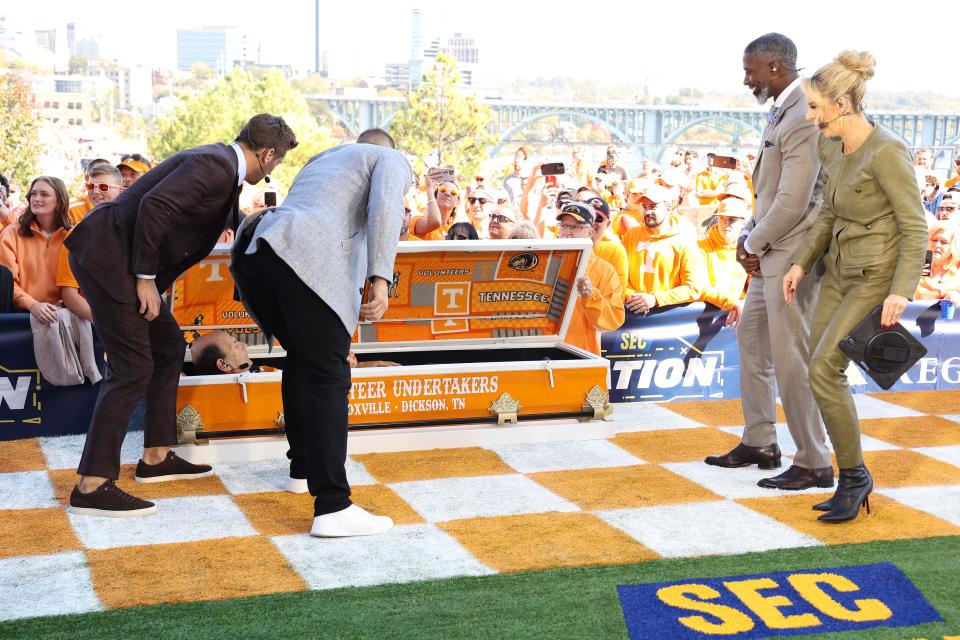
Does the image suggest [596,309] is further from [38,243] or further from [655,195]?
[38,243]

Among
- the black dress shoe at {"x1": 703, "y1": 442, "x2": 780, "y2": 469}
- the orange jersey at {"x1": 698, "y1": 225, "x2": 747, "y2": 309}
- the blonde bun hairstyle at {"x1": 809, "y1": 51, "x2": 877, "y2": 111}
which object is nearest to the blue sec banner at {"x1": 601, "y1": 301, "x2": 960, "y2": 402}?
the orange jersey at {"x1": 698, "y1": 225, "x2": 747, "y2": 309}

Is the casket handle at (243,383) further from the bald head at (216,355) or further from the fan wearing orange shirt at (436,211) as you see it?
the fan wearing orange shirt at (436,211)

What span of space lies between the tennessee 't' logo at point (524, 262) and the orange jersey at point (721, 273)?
1456 mm

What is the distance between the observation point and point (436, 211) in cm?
768

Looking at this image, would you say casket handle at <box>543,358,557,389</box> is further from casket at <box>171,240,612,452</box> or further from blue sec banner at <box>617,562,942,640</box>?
blue sec banner at <box>617,562,942,640</box>

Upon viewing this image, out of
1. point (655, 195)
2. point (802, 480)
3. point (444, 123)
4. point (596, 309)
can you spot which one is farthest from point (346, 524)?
point (444, 123)

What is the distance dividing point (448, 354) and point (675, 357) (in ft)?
5.06

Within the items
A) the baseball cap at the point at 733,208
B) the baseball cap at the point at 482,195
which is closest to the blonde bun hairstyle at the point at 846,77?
the baseball cap at the point at 733,208

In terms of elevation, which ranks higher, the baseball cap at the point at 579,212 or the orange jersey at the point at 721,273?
the baseball cap at the point at 579,212

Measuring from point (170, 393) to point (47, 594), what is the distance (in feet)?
4.83

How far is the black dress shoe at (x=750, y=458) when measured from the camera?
5070mm

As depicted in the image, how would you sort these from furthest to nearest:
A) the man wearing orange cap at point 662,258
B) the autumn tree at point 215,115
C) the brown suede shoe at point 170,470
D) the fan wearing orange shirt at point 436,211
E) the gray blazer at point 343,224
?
the autumn tree at point 215,115, the fan wearing orange shirt at point 436,211, the man wearing orange cap at point 662,258, the brown suede shoe at point 170,470, the gray blazer at point 343,224

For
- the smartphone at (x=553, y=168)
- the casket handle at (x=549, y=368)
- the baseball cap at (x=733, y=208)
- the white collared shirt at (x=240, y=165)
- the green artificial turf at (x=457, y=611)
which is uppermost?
the white collared shirt at (x=240, y=165)

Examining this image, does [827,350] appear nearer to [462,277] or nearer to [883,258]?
[883,258]
